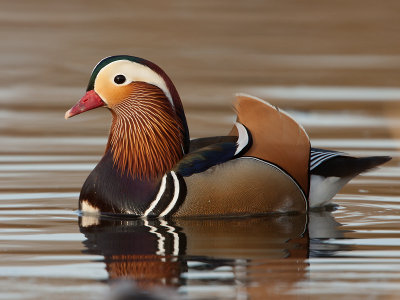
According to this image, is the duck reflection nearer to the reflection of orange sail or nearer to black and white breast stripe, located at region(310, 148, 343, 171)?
the reflection of orange sail

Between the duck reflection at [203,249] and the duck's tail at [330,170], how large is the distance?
177 mm

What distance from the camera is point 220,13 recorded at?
1839cm

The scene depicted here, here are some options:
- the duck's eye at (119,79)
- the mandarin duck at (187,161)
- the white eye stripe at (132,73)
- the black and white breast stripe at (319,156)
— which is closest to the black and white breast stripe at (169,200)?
the mandarin duck at (187,161)

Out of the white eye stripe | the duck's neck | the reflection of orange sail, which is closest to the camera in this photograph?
the reflection of orange sail

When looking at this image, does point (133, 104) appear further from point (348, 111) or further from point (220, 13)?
point (220, 13)

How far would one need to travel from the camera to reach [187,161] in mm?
7164

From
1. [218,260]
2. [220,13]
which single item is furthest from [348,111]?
[220,13]

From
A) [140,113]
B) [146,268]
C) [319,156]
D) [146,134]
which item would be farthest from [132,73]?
[146,268]

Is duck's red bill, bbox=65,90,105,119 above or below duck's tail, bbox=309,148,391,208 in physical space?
above

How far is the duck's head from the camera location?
7328 mm

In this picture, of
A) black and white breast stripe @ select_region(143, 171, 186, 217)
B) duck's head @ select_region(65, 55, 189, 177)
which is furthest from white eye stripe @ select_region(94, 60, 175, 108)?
black and white breast stripe @ select_region(143, 171, 186, 217)

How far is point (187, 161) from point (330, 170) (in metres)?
1.03

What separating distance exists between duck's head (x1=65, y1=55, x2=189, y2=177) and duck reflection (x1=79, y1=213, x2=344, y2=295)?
0.48m

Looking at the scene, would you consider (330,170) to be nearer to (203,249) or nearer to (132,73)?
(132,73)
